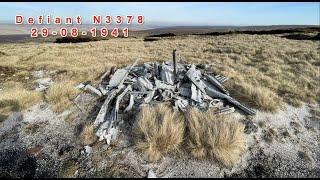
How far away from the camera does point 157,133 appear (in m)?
5.99

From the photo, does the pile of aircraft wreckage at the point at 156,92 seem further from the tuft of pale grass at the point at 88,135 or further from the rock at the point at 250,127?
the rock at the point at 250,127

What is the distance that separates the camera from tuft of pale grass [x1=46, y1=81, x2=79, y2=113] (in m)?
7.64

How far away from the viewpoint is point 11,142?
6.50 meters

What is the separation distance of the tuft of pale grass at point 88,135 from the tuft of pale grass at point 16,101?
265cm

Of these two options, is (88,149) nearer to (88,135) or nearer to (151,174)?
(88,135)

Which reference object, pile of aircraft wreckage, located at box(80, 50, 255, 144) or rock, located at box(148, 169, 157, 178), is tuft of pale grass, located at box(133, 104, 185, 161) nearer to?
rock, located at box(148, 169, 157, 178)

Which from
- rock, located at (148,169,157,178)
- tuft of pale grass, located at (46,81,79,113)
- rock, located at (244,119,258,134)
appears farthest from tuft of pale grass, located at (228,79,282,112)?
tuft of pale grass, located at (46,81,79,113)

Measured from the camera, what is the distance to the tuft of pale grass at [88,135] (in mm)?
6266

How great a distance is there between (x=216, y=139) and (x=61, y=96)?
16.9 ft

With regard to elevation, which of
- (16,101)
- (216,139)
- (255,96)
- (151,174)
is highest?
(255,96)

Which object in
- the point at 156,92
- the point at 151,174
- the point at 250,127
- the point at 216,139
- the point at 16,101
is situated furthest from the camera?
the point at 156,92

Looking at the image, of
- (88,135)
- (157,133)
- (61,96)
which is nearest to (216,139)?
(157,133)

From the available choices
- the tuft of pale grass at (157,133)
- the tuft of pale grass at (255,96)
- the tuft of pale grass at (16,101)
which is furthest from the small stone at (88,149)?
the tuft of pale grass at (255,96)

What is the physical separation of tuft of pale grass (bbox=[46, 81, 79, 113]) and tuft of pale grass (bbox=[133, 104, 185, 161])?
2555 mm
